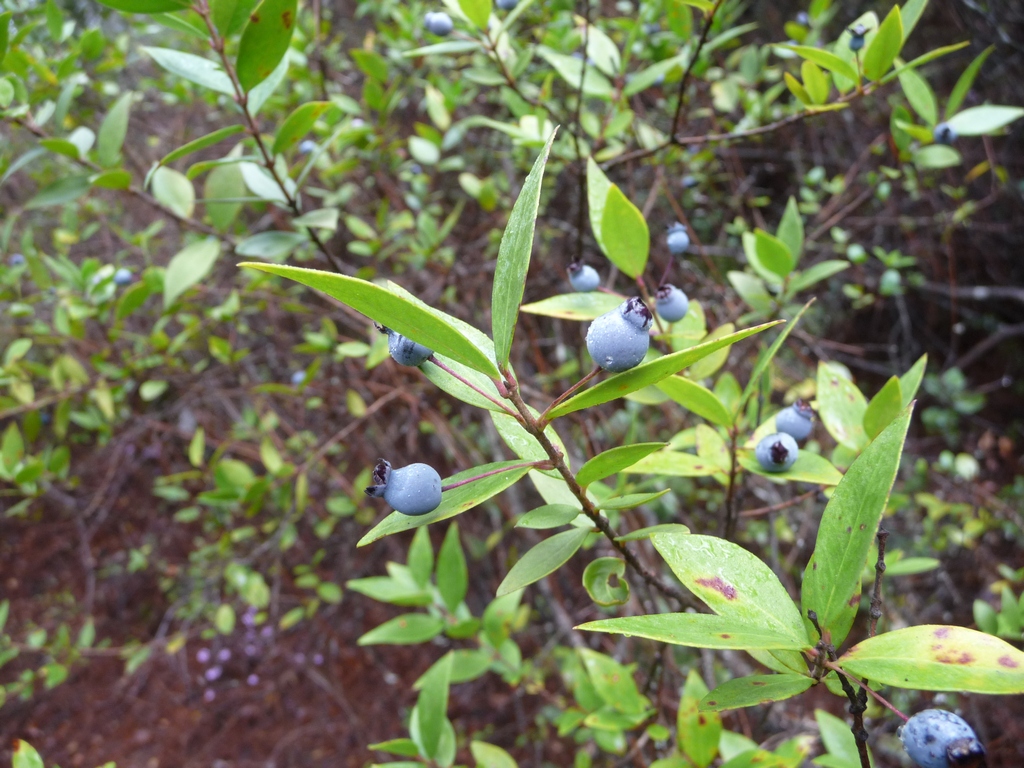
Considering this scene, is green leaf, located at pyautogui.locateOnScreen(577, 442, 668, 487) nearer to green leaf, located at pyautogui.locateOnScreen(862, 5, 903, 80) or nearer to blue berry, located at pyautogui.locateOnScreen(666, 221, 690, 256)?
blue berry, located at pyautogui.locateOnScreen(666, 221, 690, 256)

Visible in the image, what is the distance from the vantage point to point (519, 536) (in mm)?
2121

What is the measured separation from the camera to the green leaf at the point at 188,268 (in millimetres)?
1125

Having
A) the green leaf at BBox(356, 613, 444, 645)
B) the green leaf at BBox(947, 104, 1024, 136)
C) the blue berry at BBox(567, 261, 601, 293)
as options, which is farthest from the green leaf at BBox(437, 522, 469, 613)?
the green leaf at BBox(947, 104, 1024, 136)

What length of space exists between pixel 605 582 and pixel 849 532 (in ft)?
0.69

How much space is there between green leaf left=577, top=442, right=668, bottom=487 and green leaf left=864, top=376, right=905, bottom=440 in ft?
1.25

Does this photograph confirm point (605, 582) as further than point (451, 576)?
No

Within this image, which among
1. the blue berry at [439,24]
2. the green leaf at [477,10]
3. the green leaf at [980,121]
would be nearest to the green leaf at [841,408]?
the green leaf at [980,121]

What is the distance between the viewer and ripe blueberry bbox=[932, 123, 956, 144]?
41.1 inches

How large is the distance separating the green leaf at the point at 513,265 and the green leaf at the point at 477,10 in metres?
0.73

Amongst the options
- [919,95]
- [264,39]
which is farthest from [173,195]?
[919,95]

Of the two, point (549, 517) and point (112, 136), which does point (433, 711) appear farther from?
point (112, 136)

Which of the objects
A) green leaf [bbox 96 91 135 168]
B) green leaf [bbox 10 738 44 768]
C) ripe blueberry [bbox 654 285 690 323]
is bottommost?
green leaf [bbox 10 738 44 768]

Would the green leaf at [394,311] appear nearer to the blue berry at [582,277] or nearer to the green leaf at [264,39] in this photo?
the blue berry at [582,277]

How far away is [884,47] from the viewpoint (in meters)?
0.81
